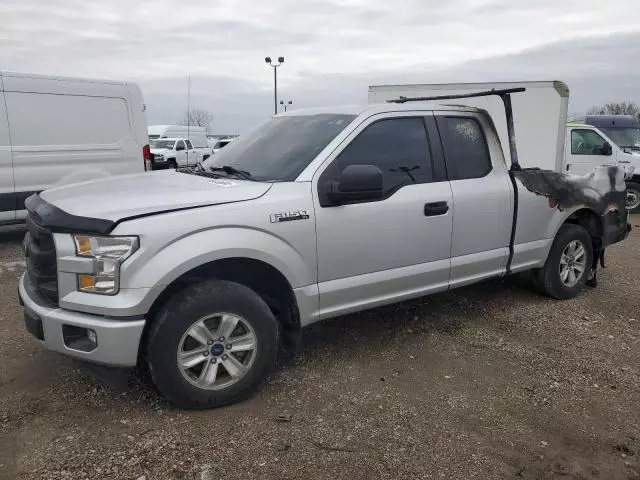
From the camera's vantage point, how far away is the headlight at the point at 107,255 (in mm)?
2949

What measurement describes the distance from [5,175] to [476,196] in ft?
20.5

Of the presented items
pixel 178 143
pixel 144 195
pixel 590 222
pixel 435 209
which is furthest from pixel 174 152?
pixel 144 195

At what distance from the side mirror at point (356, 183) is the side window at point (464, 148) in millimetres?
1051

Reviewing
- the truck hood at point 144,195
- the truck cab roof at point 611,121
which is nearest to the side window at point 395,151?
the truck hood at point 144,195

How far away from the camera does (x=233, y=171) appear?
4.01m

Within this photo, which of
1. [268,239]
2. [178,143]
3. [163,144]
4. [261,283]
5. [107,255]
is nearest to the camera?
[107,255]

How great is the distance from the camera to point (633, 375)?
156 inches

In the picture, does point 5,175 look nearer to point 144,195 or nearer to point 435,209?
point 144,195

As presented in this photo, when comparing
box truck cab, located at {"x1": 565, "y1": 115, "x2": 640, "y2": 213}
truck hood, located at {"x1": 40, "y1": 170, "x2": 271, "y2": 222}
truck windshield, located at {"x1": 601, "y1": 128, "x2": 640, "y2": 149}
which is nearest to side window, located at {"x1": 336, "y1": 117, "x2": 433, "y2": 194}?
truck hood, located at {"x1": 40, "y1": 170, "x2": 271, "y2": 222}

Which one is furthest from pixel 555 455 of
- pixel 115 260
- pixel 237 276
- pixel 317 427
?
pixel 115 260

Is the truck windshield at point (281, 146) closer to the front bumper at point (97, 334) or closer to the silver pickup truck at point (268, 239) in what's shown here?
the silver pickup truck at point (268, 239)

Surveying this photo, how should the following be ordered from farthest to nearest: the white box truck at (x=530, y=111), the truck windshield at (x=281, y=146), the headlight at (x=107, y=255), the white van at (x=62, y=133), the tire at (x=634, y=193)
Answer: the tire at (x=634, y=193) < the white van at (x=62, y=133) < the white box truck at (x=530, y=111) < the truck windshield at (x=281, y=146) < the headlight at (x=107, y=255)

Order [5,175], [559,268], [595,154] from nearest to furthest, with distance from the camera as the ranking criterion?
[559,268] → [5,175] → [595,154]

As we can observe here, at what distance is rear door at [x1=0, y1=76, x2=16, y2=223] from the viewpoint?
291 inches
